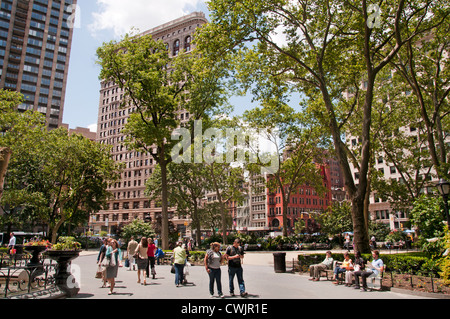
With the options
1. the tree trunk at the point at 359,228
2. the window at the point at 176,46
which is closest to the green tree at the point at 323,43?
the tree trunk at the point at 359,228

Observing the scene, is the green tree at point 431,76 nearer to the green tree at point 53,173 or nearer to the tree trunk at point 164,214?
the tree trunk at point 164,214

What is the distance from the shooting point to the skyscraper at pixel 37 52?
82.1 meters

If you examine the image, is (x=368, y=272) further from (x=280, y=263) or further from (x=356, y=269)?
(x=280, y=263)

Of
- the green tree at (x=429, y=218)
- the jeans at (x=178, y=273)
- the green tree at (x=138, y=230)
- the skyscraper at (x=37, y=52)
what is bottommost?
the jeans at (x=178, y=273)

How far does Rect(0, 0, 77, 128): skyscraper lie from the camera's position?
8206 cm

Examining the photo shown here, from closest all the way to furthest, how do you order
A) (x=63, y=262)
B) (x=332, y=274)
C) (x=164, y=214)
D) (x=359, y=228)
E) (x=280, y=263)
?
(x=63, y=262) < (x=332, y=274) < (x=359, y=228) < (x=280, y=263) < (x=164, y=214)

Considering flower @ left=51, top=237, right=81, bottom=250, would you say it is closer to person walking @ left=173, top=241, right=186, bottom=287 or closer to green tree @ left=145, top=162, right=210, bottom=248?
person walking @ left=173, top=241, right=186, bottom=287

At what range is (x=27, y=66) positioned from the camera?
8388cm

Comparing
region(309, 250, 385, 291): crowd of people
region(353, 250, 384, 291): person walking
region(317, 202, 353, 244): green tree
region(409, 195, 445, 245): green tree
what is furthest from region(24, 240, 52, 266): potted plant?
region(317, 202, 353, 244): green tree

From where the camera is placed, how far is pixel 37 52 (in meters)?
86.7

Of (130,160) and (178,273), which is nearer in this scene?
(178,273)

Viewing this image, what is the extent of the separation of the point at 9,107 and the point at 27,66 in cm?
6341

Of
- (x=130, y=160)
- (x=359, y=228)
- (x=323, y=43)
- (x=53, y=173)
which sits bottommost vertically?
(x=359, y=228)

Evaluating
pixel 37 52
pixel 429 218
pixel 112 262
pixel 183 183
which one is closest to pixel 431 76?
pixel 429 218
